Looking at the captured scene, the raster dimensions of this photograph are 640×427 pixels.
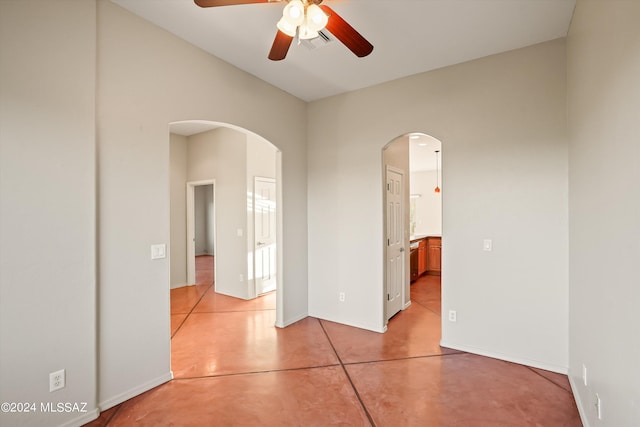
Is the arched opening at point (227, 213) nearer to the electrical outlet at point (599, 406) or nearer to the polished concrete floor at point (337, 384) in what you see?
the polished concrete floor at point (337, 384)

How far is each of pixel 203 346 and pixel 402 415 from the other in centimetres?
218

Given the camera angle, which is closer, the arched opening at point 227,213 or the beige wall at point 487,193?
the beige wall at point 487,193

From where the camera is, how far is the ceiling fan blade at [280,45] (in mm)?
1999

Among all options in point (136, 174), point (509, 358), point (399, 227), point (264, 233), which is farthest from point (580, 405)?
point (264, 233)

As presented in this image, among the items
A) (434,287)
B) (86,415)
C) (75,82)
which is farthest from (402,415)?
(434,287)

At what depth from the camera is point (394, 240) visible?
416cm

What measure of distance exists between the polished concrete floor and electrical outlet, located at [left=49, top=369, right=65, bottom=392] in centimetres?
36

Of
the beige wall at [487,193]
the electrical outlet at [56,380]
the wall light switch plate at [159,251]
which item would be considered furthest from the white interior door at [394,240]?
the electrical outlet at [56,380]

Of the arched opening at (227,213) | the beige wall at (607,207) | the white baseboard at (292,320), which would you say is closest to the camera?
the beige wall at (607,207)

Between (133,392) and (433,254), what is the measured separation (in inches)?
248

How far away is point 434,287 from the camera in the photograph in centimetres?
585

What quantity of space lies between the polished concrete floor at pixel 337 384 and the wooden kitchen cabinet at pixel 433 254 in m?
3.46

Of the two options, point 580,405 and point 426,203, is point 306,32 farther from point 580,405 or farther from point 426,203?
point 426,203

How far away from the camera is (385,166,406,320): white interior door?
3.97 metres
